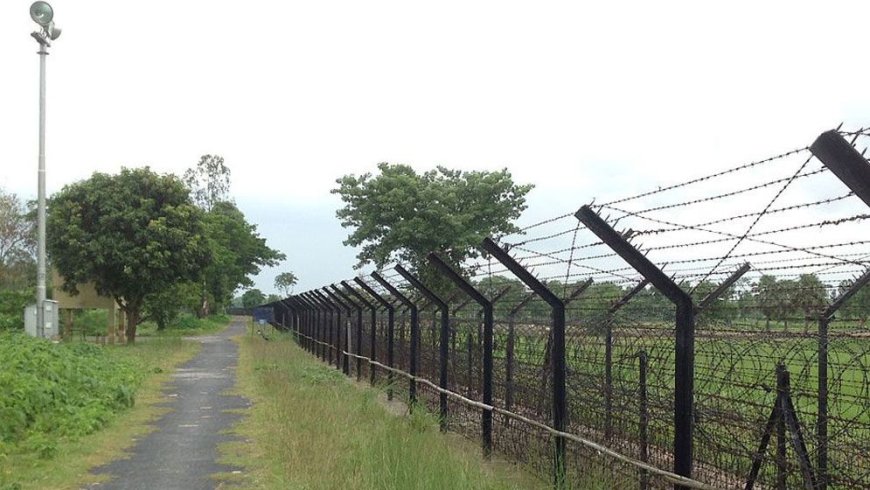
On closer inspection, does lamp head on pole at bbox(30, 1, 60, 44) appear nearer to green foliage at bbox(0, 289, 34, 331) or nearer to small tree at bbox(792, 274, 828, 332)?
green foliage at bbox(0, 289, 34, 331)

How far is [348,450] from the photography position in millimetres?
7141

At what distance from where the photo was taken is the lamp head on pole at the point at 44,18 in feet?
57.4

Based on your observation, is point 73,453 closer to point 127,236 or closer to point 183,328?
point 127,236

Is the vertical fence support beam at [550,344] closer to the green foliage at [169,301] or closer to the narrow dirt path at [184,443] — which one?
the narrow dirt path at [184,443]

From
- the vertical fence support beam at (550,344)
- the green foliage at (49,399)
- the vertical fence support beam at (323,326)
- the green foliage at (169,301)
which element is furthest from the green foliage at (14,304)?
the vertical fence support beam at (550,344)

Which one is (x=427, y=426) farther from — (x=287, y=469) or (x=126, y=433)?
(x=126, y=433)

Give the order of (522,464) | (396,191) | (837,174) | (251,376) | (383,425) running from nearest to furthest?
(837,174) → (522,464) → (383,425) → (251,376) → (396,191)

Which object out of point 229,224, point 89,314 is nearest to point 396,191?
point 89,314

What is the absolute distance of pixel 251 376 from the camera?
1599 centimetres

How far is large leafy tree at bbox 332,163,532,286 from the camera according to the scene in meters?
22.7

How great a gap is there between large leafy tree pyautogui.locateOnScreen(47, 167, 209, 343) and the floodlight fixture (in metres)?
7.80

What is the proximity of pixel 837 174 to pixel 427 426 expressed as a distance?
5642 mm

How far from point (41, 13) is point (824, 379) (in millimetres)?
17524

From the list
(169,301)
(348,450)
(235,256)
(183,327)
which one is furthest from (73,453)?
(235,256)
